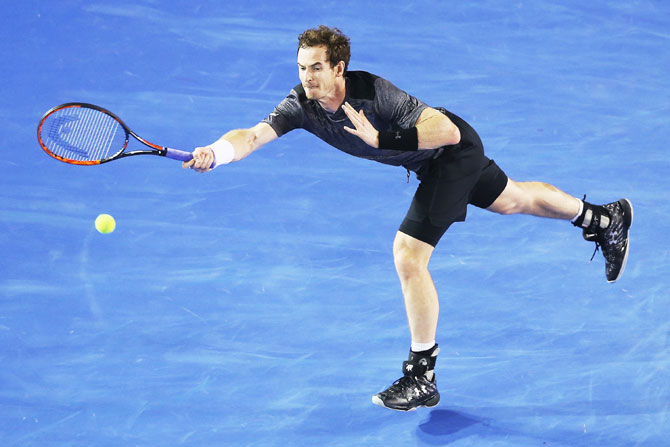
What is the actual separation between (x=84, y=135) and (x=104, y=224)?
1481 mm

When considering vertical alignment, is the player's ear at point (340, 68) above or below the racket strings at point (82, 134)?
above

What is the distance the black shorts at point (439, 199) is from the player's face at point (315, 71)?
0.70m

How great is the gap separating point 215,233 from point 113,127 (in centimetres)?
168

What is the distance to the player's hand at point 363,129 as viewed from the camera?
4465mm

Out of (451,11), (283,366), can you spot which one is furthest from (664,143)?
(283,366)

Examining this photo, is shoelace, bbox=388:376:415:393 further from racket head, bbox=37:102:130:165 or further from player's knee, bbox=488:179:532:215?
racket head, bbox=37:102:130:165

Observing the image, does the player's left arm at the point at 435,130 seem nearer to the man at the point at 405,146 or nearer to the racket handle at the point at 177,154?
the man at the point at 405,146

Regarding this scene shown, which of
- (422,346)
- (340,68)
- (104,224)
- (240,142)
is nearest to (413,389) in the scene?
(422,346)

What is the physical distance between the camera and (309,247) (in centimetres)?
625

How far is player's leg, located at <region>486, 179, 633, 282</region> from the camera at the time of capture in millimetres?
5254

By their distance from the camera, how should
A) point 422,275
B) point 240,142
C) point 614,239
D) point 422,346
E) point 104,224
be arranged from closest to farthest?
point 240,142 → point 422,275 → point 422,346 → point 614,239 → point 104,224

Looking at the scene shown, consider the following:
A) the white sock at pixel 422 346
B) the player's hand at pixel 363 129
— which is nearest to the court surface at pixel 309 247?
the white sock at pixel 422 346

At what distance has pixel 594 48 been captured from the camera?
8.85 meters

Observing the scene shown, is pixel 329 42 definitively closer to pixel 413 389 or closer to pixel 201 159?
pixel 201 159
